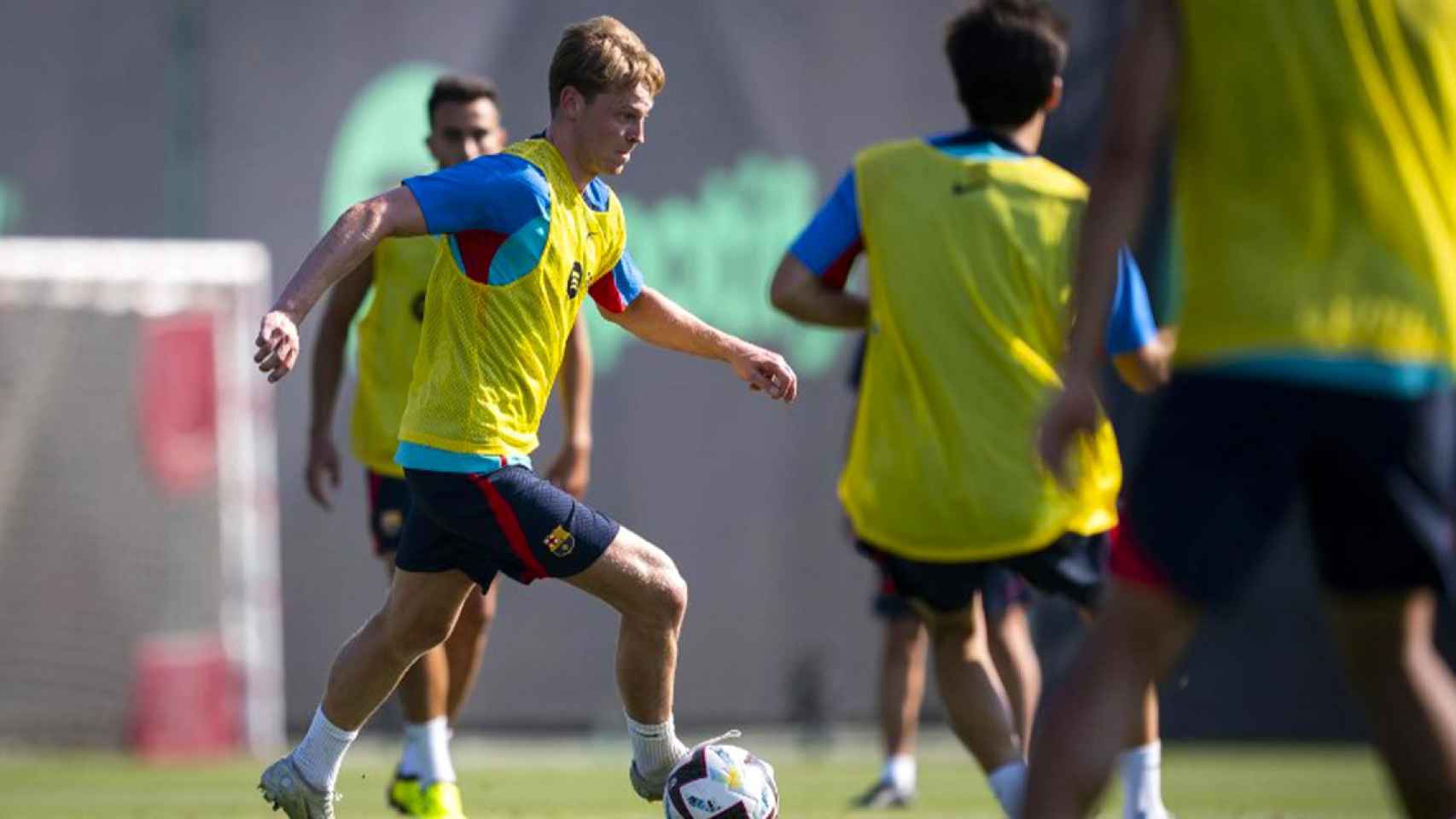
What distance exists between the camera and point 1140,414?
12.2 m

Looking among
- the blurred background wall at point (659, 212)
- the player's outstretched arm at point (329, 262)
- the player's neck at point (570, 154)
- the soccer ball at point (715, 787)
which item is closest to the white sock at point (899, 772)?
the soccer ball at point (715, 787)

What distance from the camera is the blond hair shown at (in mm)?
5418

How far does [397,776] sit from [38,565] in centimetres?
580

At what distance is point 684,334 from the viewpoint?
5.78 m

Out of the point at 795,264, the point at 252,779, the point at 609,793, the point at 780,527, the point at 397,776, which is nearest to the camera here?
the point at 795,264

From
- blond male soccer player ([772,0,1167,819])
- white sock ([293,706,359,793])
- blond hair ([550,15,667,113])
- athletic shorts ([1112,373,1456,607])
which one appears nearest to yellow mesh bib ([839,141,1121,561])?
blond male soccer player ([772,0,1167,819])

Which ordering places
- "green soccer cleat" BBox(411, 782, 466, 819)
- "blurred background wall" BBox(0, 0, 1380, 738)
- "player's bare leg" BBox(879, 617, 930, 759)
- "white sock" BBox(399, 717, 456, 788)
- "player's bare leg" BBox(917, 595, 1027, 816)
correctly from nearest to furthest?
"player's bare leg" BBox(917, 595, 1027, 816)
"green soccer cleat" BBox(411, 782, 466, 819)
"white sock" BBox(399, 717, 456, 788)
"player's bare leg" BBox(879, 617, 930, 759)
"blurred background wall" BBox(0, 0, 1380, 738)

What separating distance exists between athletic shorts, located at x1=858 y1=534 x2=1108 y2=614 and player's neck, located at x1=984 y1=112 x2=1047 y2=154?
929 mm

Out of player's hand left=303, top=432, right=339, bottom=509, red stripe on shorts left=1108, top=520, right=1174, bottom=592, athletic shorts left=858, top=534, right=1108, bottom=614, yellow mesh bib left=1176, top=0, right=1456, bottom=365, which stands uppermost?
yellow mesh bib left=1176, top=0, right=1456, bottom=365

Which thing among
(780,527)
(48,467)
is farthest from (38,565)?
(780,527)

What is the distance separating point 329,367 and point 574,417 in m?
0.82

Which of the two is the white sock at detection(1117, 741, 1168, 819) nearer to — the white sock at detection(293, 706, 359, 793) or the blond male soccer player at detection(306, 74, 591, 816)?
the white sock at detection(293, 706, 359, 793)

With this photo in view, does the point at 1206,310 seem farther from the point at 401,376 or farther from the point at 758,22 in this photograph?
the point at 758,22

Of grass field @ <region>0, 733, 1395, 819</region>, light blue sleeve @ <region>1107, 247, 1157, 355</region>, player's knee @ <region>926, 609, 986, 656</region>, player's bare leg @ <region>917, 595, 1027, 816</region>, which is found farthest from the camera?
grass field @ <region>0, 733, 1395, 819</region>
